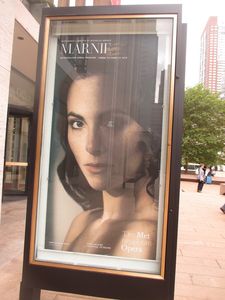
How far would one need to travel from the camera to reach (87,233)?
317cm

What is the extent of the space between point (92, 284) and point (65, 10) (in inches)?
103

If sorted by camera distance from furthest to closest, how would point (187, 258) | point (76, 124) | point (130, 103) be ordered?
point (187, 258) < point (76, 124) < point (130, 103)

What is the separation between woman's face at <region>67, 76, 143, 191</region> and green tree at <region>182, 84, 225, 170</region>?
33829mm

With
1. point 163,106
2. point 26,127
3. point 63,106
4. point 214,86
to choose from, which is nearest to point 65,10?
point 63,106

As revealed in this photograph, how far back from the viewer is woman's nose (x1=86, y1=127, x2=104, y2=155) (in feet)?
10.4

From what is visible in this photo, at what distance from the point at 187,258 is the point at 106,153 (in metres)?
3.37

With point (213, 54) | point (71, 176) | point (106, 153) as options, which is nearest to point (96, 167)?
point (106, 153)

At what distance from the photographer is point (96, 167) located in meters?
3.18

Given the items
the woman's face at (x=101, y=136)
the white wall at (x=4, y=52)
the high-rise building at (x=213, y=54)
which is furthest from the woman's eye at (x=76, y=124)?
the high-rise building at (x=213, y=54)

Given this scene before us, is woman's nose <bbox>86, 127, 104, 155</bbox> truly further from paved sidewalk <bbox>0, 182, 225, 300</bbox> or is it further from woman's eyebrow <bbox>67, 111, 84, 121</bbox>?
paved sidewalk <bbox>0, 182, 225, 300</bbox>

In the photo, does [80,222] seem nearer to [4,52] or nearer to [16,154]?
[4,52]

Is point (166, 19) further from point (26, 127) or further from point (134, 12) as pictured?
point (26, 127)

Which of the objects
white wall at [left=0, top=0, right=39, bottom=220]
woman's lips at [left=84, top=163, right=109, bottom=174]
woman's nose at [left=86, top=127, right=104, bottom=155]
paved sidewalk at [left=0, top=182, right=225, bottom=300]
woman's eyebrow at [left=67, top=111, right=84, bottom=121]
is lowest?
paved sidewalk at [left=0, top=182, right=225, bottom=300]

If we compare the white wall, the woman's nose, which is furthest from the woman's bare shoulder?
the white wall
